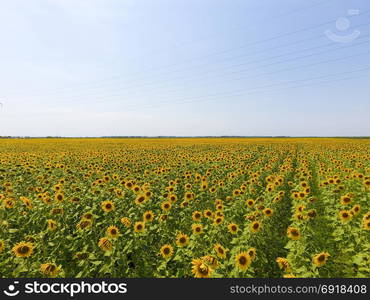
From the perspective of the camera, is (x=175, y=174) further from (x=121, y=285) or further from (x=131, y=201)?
(x=121, y=285)

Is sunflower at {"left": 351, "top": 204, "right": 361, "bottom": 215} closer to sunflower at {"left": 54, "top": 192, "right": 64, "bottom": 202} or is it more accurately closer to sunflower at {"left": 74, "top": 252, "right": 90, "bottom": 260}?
sunflower at {"left": 74, "top": 252, "right": 90, "bottom": 260}

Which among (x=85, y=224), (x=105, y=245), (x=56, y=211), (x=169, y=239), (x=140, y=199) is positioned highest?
(x=140, y=199)

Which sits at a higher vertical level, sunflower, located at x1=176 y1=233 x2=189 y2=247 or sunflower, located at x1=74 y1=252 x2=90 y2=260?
sunflower, located at x1=176 y1=233 x2=189 y2=247

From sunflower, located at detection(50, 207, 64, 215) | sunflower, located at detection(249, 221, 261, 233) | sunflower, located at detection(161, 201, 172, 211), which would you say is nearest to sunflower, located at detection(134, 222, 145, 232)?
sunflower, located at detection(161, 201, 172, 211)

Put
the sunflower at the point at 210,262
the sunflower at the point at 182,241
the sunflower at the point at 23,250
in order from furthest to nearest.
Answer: the sunflower at the point at 182,241 < the sunflower at the point at 23,250 < the sunflower at the point at 210,262

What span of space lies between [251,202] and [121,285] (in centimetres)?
425

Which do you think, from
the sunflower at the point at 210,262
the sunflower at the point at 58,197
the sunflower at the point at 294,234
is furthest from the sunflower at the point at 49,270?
the sunflower at the point at 294,234

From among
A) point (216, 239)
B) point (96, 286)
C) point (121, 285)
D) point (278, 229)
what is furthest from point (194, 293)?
point (278, 229)

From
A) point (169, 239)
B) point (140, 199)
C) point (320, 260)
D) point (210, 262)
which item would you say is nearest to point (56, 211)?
point (140, 199)

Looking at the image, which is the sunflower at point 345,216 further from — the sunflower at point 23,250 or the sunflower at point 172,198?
the sunflower at point 23,250

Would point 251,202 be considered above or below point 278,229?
above

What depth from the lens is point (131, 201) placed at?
7.55 meters

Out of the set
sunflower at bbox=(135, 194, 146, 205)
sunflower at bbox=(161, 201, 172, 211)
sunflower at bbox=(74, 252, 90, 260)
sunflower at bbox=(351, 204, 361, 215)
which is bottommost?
sunflower at bbox=(74, 252, 90, 260)

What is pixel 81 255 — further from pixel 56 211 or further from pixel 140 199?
pixel 140 199
